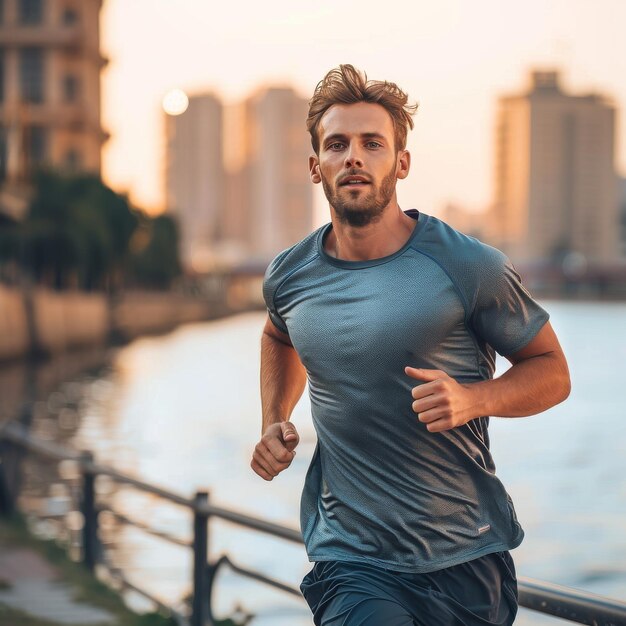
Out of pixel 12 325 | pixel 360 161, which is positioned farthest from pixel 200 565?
pixel 12 325

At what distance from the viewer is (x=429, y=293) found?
3.21 metres

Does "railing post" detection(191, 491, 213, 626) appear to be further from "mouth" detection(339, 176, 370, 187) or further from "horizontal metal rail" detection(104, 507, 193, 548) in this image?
"mouth" detection(339, 176, 370, 187)

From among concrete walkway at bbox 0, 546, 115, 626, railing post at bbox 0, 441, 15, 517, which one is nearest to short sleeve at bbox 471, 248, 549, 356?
concrete walkway at bbox 0, 546, 115, 626

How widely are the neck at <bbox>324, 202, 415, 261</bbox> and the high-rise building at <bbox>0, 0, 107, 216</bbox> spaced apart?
88.6 meters

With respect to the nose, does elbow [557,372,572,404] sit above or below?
below

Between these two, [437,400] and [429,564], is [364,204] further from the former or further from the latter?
[429,564]

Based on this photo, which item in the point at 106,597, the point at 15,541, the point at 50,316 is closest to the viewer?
the point at 106,597

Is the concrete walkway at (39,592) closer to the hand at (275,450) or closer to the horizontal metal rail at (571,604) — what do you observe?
the horizontal metal rail at (571,604)

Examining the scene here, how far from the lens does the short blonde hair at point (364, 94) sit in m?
3.34

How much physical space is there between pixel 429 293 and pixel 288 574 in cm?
1221

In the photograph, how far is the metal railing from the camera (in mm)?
3811

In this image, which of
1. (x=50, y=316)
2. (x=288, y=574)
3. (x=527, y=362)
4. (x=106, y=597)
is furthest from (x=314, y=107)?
(x=50, y=316)

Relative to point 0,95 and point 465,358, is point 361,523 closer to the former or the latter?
point 465,358

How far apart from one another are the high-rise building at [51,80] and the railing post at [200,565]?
85.6m
